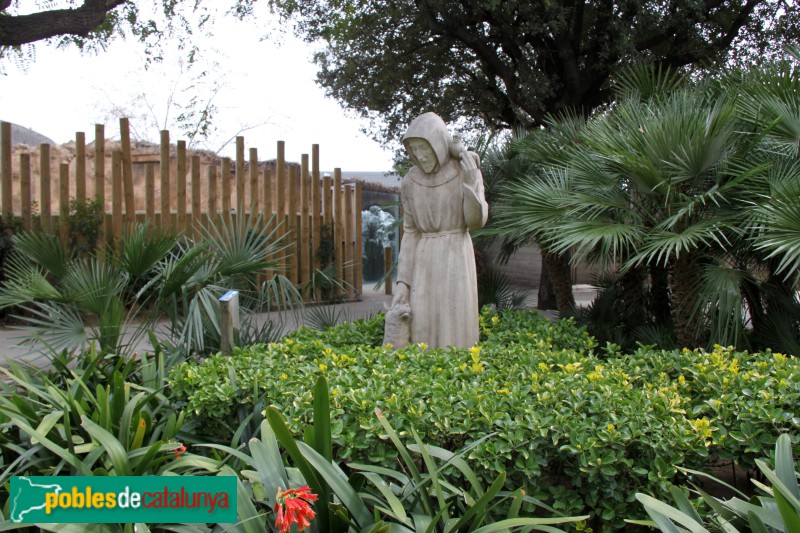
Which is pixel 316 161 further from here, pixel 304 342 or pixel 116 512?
pixel 116 512

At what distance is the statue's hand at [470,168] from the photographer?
4.70m

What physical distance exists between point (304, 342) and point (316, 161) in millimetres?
9841

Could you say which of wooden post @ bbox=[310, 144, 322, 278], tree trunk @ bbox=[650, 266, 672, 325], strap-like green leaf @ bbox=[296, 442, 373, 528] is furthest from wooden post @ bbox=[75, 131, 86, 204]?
strap-like green leaf @ bbox=[296, 442, 373, 528]

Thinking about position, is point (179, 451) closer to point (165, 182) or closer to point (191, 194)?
point (165, 182)

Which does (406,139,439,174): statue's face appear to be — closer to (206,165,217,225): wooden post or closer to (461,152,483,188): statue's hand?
(461,152,483,188): statue's hand

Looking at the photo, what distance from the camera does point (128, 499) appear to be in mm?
1758

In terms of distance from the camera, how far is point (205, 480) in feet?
5.85

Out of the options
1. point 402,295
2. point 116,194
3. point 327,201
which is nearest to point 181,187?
point 116,194

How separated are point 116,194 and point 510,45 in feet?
24.4

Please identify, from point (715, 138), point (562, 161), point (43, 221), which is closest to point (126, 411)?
point (715, 138)

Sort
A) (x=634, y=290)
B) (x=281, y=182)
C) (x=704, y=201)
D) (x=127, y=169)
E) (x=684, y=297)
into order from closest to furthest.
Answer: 1. (x=704, y=201)
2. (x=684, y=297)
3. (x=634, y=290)
4. (x=127, y=169)
5. (x=281, y=182)

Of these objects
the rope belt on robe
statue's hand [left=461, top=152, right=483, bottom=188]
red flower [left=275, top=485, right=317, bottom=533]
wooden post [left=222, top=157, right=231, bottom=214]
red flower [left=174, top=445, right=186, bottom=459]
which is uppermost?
wooden post [left=222, top=157, right=231, bottom=214]

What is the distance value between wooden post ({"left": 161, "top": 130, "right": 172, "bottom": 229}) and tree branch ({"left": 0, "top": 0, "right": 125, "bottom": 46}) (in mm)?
3978

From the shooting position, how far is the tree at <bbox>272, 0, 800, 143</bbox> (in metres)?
11.2
